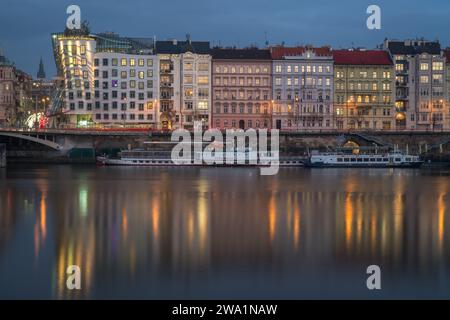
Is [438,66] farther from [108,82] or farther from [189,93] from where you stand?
[108,82]

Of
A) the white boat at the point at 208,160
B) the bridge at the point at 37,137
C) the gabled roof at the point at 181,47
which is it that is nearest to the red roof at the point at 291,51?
the gabled roof at the point at 181,47

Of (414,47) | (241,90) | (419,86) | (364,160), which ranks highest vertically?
(414,47)

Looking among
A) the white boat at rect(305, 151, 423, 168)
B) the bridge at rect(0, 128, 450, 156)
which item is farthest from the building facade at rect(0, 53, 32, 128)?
the white boat at rect(305, 151, 423, 168)

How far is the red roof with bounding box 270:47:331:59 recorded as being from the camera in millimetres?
95981

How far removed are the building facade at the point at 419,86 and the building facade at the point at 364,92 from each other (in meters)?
1.66

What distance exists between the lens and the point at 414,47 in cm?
9894

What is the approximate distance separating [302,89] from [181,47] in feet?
52.3

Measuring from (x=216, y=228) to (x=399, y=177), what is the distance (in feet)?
111

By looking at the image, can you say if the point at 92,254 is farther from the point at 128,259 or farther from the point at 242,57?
the point at 242,57

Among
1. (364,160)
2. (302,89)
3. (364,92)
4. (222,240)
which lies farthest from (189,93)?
(222,240)

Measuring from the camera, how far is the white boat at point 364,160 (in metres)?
77.6

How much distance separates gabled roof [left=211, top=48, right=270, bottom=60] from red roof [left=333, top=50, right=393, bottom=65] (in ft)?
30.1

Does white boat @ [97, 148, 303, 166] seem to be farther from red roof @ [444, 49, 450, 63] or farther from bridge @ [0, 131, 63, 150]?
red roof @ [444, 49, 450, 63]
